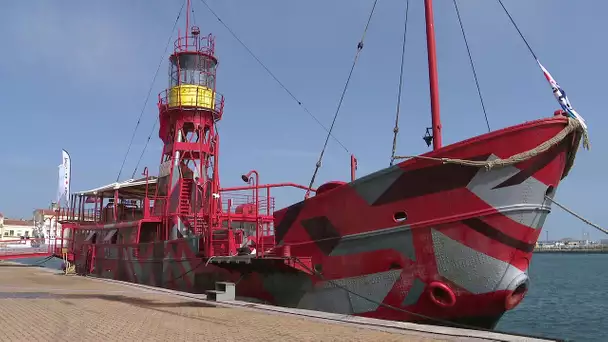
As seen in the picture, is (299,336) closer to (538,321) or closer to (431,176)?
(431,176)

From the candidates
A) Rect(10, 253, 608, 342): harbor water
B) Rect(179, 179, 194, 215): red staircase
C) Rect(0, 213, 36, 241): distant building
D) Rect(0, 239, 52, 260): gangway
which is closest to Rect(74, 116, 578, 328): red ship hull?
Rect(10, 253, 608, 342): harbor water

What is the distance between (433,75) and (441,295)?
470 centimetres

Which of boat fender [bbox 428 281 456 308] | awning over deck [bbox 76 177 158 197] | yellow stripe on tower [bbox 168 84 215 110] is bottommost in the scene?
boat fender [bbox 428 281 456 308]

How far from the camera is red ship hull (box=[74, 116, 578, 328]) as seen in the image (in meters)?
9.23

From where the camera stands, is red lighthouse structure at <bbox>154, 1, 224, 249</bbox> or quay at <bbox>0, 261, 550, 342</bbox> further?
red lighthouse structure at <bbox>154, 1, 224, 249</bbox>

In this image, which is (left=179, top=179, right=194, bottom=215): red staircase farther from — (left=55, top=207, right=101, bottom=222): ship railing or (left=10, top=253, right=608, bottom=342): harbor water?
(left=10, top=253, right=608, bottom=342): harbor water

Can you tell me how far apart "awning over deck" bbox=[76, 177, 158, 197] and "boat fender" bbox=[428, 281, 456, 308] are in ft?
55.9

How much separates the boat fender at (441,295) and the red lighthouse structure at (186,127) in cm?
1163

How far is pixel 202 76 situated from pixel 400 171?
15.7 meters

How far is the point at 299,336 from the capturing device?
810 cm

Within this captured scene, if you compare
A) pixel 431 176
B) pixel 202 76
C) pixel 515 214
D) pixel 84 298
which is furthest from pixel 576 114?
pixel 202 76

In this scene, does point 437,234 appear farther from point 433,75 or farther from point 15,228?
point 15,228

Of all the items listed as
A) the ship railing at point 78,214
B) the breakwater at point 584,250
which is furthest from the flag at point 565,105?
the breakwater at point 584,250

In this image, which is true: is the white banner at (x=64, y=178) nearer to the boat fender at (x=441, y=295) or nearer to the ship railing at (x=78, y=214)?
the ship railing at (x=78, y=214)
